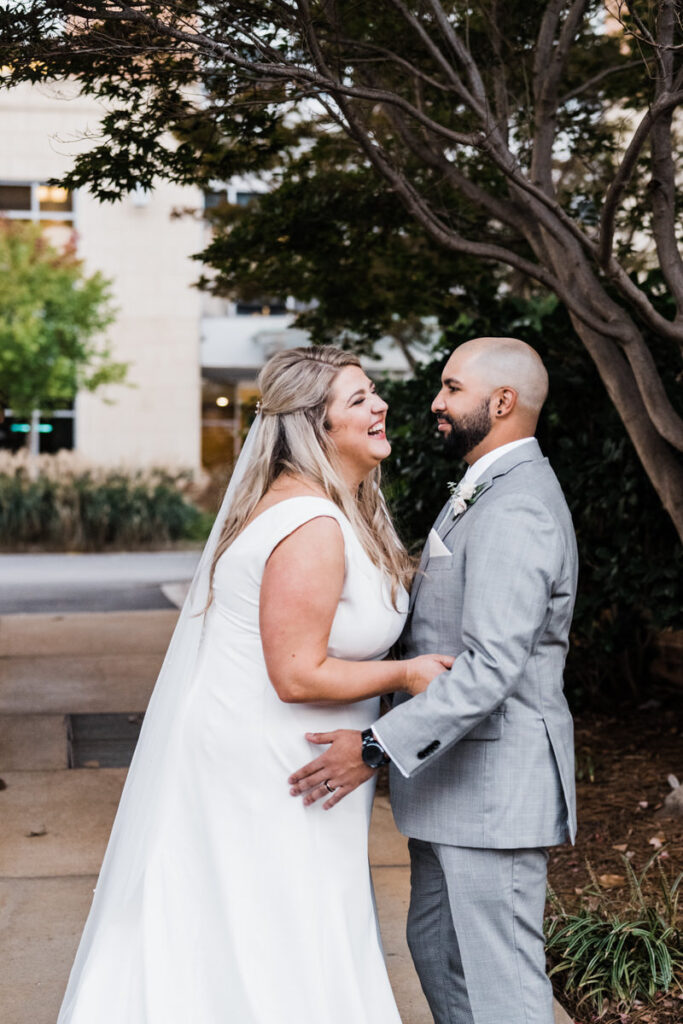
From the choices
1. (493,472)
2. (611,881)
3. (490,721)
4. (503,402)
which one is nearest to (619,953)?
(611,881)

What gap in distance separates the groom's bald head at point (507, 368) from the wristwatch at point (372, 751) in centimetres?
91

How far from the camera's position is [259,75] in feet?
14.0

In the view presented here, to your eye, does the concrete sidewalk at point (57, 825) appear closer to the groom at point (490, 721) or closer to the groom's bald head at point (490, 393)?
the groom at point (490, 721)

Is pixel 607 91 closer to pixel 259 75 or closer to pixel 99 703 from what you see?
pixel 259 75

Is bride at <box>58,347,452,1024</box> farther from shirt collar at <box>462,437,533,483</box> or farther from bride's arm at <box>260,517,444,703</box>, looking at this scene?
shirt collar at <box>462,437,533,483</box>

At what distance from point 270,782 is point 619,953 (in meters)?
1.59

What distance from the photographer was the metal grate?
251 inches

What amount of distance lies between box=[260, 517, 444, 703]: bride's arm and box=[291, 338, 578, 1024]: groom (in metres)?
0.11

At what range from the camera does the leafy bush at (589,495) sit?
561 cm

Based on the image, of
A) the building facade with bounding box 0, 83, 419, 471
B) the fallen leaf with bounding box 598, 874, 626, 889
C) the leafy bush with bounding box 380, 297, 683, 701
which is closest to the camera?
the fallen leaf with bounding box 598, 874, 626, 889

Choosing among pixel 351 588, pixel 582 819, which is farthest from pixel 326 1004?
pixel 582 819

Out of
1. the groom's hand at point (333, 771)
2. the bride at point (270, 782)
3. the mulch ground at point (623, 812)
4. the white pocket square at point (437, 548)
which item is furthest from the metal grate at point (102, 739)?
the white pocket square at point (437, 548)

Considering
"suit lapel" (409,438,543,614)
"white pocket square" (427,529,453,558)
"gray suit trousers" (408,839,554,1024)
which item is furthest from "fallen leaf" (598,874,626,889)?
"white pocket square" (427,529,453,558)

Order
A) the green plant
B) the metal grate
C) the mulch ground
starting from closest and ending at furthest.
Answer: the green plant
the mulch ground
the metal grate
